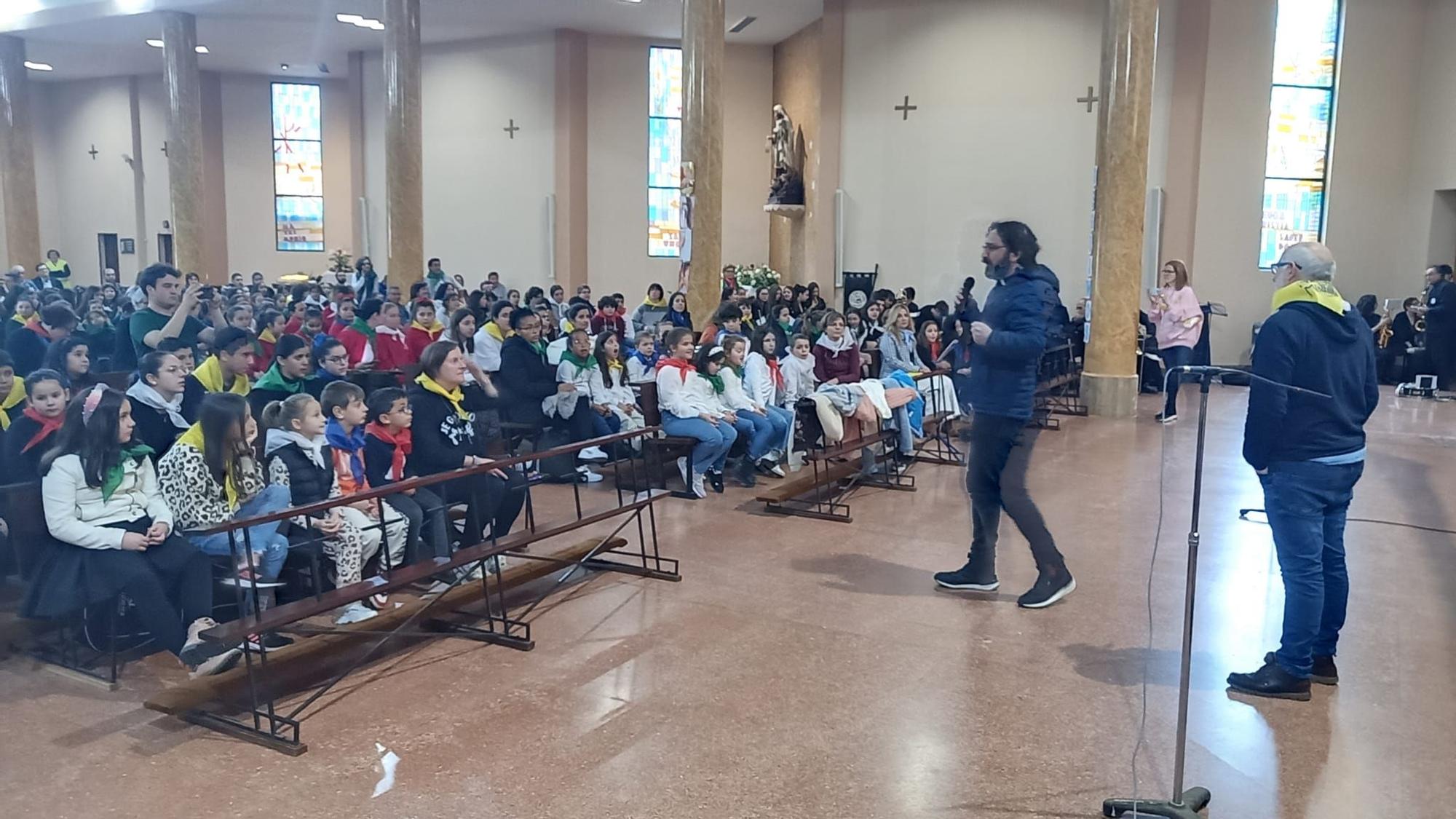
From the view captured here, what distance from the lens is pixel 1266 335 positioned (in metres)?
3.84

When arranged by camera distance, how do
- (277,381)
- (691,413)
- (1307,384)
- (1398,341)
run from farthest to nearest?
(1398,341) < (691,413) < (277,381) < (1307,384)

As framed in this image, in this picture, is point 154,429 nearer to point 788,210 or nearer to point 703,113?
Answer: point 703,113

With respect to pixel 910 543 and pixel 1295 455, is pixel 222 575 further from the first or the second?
pixel 1295 455

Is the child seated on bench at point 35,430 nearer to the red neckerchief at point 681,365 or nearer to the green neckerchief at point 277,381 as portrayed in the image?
the green neckerchief at point 277,381

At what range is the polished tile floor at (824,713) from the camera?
3285 millimetres

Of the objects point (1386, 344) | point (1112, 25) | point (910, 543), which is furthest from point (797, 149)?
point (910, 543)

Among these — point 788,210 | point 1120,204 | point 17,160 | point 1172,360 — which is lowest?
point 1172,360

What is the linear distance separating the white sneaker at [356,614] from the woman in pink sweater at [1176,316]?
8088 millimetres

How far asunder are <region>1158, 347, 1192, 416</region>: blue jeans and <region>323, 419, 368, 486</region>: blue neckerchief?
304 inches

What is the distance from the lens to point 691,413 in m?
7.60

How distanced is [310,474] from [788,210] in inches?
526

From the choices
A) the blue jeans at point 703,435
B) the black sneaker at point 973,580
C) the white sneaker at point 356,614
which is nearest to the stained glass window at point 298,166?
the blue jeans at point 703,435

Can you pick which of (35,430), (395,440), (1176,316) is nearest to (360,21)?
(1176,316)

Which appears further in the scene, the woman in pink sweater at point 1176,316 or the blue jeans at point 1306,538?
the woman in pink sweater at point 1176,316
